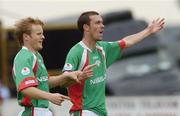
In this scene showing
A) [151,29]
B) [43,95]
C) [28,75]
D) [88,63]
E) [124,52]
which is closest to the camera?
[43,95]

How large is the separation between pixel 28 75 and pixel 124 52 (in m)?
14.6

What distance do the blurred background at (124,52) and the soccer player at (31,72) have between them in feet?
20.8

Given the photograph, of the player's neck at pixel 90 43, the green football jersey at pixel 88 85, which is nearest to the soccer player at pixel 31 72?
the green football jersey at pixel 88 85

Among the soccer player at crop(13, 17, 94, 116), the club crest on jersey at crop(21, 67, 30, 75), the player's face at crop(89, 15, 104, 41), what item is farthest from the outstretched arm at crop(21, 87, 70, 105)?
the player's face at crop(89, 15, 104, 41)

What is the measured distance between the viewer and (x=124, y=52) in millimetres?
24344

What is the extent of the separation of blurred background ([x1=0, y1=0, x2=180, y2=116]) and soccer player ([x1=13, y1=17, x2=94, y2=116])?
6331 mm

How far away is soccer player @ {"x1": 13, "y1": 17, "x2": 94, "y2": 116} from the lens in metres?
9.80

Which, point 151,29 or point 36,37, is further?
point 151,29

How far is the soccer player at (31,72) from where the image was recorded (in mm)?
9805

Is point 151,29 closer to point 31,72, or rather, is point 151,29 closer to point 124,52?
point 31,72

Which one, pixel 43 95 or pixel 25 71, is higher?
pixel 25 71

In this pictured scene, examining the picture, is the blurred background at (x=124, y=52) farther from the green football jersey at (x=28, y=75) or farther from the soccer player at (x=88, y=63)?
the green football jersey at (x=28, y=75)

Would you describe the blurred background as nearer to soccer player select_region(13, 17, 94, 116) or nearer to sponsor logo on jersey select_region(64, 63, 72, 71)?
sponsor logo on jersey select_region(64, 63, 72, 71)

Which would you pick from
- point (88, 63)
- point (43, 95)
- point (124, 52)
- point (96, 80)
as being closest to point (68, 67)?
point (88, 63)
